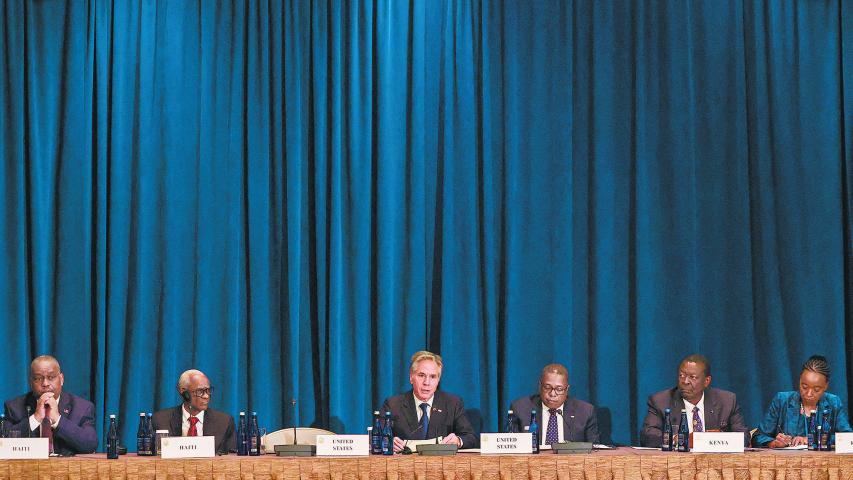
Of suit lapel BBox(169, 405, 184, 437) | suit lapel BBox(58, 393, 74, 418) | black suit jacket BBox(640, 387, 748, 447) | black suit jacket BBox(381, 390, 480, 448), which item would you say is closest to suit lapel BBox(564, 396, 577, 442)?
black suit jacket BBox(640, 387, 748, 447)

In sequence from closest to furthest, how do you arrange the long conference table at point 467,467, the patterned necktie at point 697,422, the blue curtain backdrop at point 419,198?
1. the long conference table at point 467,467
2. the patterned necktie at point 697,422
3. the blue curtain backdrop at point 419,198

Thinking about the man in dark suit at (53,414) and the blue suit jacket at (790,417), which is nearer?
the man in dark suit at (53,414)

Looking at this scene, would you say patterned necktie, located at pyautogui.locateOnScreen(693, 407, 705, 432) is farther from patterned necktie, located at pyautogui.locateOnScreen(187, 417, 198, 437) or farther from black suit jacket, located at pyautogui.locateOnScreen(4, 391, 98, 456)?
black suit jacket, located at pyautogui.locateOnScreen(4, 391, 98, 456)

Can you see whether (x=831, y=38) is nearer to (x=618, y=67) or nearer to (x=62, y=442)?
(x=618, y=67)

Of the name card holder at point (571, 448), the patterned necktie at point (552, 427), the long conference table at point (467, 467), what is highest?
the patterned necktie at point (552, 427)

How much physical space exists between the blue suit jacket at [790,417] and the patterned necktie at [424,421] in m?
1.81

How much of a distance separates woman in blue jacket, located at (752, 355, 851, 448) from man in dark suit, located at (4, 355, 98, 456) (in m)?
3.59

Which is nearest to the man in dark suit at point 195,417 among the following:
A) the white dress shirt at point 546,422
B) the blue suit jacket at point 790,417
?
the white dress shirt at point 546,422

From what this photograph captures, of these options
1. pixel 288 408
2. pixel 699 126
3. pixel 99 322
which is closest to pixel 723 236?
pixel 699 126

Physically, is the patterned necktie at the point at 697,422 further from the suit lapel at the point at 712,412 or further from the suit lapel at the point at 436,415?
the suit lapel at the point at 436,415

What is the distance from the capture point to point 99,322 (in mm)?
7207

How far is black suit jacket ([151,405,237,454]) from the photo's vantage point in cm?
598

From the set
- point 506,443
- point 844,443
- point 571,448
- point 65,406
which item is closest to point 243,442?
point 506,443

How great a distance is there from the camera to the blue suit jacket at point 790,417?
6.28 m
